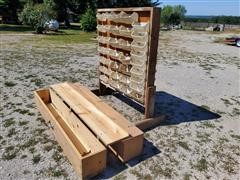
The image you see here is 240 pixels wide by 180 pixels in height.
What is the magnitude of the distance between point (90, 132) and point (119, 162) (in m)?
0.49

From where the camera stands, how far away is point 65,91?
12.1ft

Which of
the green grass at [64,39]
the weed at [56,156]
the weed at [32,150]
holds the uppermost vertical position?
the green grass at [64,39]

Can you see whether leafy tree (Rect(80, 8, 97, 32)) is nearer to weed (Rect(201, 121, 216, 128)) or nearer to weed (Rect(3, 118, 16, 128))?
weed (Rect(3, 118, 16, 128))

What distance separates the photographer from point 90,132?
8.77ft

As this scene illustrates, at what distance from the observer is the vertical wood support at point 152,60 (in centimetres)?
285

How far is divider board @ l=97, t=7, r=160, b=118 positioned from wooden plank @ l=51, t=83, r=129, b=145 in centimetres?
76

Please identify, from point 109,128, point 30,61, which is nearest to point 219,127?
point 109,128

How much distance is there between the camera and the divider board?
2.99 meters

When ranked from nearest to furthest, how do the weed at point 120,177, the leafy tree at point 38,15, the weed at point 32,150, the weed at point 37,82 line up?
the weed at point 120,177 → the weed at point 32,150 → the weed at point 37,82 → the leafy tree at point 38,15

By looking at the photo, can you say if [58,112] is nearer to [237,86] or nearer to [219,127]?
[219,127]

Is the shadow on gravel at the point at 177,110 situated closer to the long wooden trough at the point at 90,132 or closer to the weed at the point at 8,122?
the long wooden trough at the point at 90,132

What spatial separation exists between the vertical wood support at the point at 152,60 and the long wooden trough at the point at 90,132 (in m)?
0.62

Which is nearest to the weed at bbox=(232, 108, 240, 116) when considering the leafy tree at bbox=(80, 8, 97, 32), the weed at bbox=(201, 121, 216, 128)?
the weed at bbox=(201, 121, 216, 128)

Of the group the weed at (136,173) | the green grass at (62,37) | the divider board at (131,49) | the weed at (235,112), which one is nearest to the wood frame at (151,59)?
the divider board at (131,49)
